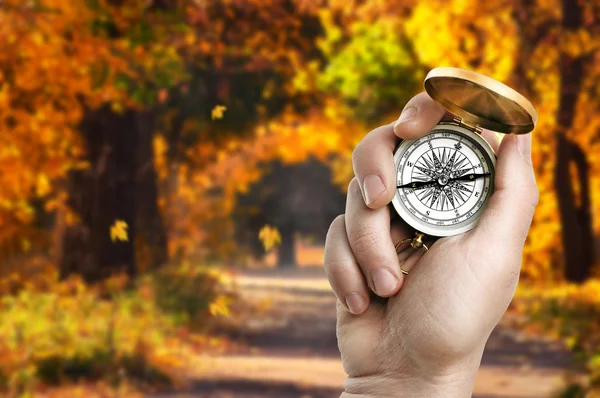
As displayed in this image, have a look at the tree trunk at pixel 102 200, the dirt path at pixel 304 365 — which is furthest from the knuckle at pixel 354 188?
the tree trunk at pixel 102 200

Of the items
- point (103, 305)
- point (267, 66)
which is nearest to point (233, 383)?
point (103, 305)

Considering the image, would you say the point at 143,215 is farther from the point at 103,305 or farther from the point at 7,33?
the point at 7,33

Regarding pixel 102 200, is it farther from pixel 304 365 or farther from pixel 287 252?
pixel 287 252

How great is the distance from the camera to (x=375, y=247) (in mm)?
1891

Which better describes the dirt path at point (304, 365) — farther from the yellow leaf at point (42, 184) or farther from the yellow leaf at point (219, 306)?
the yellow leaf at point (42, 184)

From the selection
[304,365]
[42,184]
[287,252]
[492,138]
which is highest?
[287,252]

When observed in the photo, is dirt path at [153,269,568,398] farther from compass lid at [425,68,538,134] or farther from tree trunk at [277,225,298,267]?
tree trunk at [277,225,298,267]

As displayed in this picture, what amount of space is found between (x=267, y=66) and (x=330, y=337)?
15.1 feet

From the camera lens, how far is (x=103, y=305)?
985 centimetres

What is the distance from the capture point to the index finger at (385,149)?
1915 mm

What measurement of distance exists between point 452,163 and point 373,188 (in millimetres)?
237

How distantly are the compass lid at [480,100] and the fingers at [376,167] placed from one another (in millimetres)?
154

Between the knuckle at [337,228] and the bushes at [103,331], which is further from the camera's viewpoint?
the bushes at [103,331]

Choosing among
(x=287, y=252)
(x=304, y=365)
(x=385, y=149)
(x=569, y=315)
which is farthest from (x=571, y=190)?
(x=287, y=252)
